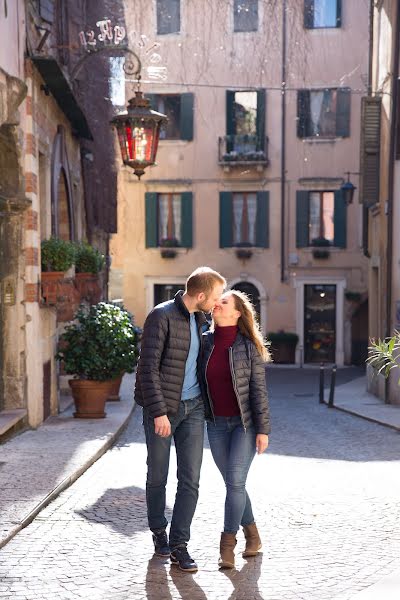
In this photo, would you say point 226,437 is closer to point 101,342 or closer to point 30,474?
point 30,474

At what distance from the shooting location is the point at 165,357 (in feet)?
19.5

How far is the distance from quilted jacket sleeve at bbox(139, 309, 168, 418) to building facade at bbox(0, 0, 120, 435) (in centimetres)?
518

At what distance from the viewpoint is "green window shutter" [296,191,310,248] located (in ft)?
97.8

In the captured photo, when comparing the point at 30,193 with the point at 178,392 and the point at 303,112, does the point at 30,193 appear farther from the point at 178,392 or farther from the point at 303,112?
the point at 303,112

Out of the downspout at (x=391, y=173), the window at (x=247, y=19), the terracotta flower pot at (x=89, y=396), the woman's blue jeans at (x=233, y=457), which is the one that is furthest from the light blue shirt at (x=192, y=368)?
the window at (x=247, y=19)

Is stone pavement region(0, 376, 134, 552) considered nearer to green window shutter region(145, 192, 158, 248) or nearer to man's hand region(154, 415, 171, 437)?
man's hand region(154, 415, 171, 437)

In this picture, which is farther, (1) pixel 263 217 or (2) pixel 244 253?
(2) pixel 244 253

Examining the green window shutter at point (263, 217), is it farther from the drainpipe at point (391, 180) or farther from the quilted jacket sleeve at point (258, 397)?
the quilted jacket sleeve at point (258, 397)

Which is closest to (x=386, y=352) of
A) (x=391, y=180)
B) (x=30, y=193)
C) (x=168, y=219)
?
(x=30, y=193)

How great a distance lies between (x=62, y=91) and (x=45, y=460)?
586 cm

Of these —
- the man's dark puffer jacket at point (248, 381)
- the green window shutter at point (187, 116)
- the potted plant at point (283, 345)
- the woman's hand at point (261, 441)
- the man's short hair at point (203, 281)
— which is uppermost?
the green window shutter at point (187, 116)

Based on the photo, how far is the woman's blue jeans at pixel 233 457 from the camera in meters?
6.00

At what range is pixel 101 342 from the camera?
44.5 ft

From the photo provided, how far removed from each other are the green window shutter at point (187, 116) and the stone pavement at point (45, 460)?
16736 millimetres
